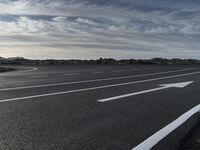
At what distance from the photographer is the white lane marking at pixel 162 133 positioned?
17.4 ft

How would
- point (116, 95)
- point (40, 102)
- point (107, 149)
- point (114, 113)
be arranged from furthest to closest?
point (116, 95), point (40, 102), point (114, 113), point (107, 149)

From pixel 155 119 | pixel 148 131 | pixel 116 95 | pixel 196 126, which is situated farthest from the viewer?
pixel 116 95

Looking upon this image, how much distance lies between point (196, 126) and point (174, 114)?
1.22 m

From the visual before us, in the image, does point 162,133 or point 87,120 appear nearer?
point 162,133

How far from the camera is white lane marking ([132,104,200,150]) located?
209 inches

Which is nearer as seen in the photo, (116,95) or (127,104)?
(127,104)

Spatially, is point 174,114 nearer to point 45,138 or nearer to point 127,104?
point 127,104

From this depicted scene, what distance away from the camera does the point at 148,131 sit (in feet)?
20.6

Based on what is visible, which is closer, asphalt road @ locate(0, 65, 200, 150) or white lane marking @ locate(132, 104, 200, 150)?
white lane marking @ locate(132, 104, 200, 150)

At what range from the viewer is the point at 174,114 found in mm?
7949

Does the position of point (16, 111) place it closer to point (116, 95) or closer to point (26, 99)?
point (26, 99)

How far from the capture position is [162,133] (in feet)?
20.1

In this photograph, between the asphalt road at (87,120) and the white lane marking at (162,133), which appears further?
the asphalt road at (87,120)

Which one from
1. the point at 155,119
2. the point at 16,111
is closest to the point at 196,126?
the point at 155,119
